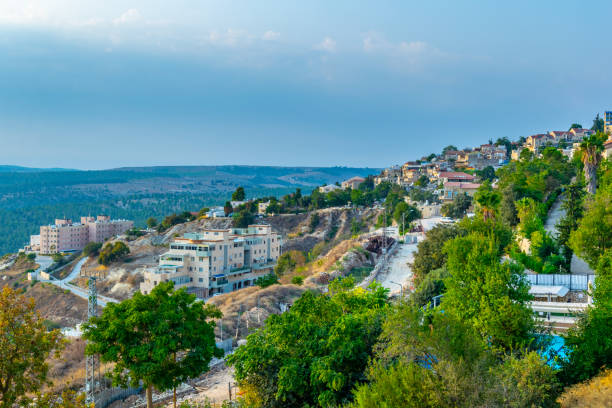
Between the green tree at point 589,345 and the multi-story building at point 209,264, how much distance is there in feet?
122

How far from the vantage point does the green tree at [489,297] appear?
1589cm

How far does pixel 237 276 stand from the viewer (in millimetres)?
53594

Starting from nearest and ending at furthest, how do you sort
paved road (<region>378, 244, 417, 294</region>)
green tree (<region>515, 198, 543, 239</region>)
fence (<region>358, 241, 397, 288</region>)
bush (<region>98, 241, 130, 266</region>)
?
green tree (<region>515, 198, 543, 239</region>)
paved road (<region>378, 244, 417, 294</region>)
fence (<region>358, 241, 397, 288</region>)
bush (<region>98, 241, 130, 266</region>)

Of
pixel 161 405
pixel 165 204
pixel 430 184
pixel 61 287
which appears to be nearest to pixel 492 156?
pixel 430 184

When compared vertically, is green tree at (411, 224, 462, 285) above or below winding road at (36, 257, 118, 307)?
above

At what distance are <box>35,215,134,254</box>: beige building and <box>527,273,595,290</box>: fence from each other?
8178 centimetres

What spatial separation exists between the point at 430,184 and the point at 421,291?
66.4m

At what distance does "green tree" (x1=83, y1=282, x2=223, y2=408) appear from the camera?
52.5 feet

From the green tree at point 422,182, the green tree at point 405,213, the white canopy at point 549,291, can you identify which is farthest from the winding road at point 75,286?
the green tree at point 422,182

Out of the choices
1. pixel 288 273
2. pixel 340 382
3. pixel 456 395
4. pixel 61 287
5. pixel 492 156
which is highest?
pixel 492 156

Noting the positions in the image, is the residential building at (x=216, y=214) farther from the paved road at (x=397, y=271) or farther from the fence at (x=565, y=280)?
the fence at (x=565, y=280)

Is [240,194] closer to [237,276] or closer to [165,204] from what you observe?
[237,276]

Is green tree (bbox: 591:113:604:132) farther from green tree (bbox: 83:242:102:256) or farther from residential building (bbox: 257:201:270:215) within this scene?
green tree (bbox: 83:242:102:256)

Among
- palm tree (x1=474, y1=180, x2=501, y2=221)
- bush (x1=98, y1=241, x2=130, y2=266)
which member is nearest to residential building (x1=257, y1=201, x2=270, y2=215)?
bush (x1=98, y1=241, x2=130, y2=266)
